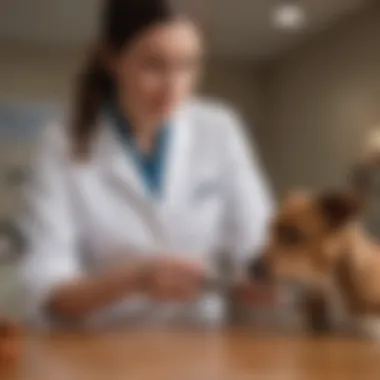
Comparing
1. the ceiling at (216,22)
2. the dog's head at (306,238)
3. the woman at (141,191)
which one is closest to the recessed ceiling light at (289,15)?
the ceiling at (216,22)

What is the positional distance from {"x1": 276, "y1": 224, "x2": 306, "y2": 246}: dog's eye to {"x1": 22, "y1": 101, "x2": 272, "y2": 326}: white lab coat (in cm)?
2

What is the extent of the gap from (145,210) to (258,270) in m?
0.16

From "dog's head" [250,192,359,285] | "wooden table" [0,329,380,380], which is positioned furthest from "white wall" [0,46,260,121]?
"wooden table" [0,329,380,380]

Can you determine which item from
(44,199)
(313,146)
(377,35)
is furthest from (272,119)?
(44,199)

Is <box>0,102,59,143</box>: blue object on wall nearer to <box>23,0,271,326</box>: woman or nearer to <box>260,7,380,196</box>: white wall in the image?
<box>23,0,271,326</box>: woman

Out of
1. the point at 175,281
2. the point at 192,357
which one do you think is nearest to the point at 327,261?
the point at 175,281

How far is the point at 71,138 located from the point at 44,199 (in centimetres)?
8

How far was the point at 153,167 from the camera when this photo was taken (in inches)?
47.9

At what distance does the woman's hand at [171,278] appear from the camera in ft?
3.86

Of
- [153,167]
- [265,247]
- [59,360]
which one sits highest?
[153,167]

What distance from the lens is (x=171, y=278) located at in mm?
1181

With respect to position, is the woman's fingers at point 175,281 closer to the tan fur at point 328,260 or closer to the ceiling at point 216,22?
the tan fur at point 328,260

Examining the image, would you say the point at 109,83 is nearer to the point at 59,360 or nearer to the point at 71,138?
the point at 71,138

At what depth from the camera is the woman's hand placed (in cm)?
118
